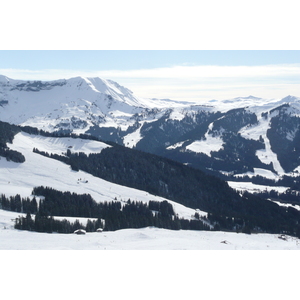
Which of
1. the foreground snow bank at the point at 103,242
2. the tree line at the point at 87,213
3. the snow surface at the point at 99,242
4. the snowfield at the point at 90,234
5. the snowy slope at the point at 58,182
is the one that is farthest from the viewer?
the snowy slope at the point at 58,182

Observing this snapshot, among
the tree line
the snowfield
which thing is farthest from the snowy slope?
the tree line

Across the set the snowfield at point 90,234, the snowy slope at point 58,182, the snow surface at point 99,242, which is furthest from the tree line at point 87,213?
the snowy slope at point 58,182

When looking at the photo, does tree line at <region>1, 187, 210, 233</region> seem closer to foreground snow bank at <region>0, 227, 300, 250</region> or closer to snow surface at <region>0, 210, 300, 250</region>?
snow surface at <region>0, 210, 300, 250</region>

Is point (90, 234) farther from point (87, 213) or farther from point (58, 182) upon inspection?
point (58, 182)

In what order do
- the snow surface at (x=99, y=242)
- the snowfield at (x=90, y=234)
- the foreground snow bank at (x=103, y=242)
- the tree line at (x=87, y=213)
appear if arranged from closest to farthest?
1. the foreground snow bank at (x=103, y=242)
2. the snow surface at (x=99, y=242)
3. the snowfield at (x=90, y=234)
4. the tree line at (x=87, y=213)

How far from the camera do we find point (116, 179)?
650 feet

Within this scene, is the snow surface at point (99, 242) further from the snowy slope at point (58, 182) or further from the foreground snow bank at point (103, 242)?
the snowy slope at point (58, 182)

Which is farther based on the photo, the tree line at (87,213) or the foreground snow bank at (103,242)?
the tree line at (87,213)

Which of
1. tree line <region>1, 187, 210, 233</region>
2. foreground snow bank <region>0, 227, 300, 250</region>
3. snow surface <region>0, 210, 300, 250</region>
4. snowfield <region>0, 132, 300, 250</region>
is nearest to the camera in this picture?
foreground snow bank <region>0, 227, 300, 250</region>

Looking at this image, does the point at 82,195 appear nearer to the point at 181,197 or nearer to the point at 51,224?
the point at 51,224

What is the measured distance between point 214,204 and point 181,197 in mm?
20472

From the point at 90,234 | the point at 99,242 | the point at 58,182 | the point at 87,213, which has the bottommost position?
the point at 90,234

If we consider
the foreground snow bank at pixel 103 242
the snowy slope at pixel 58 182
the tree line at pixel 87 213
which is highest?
the snowy slope at pixel 58 182

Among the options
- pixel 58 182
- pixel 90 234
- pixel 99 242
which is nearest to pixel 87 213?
pixel 90 234
